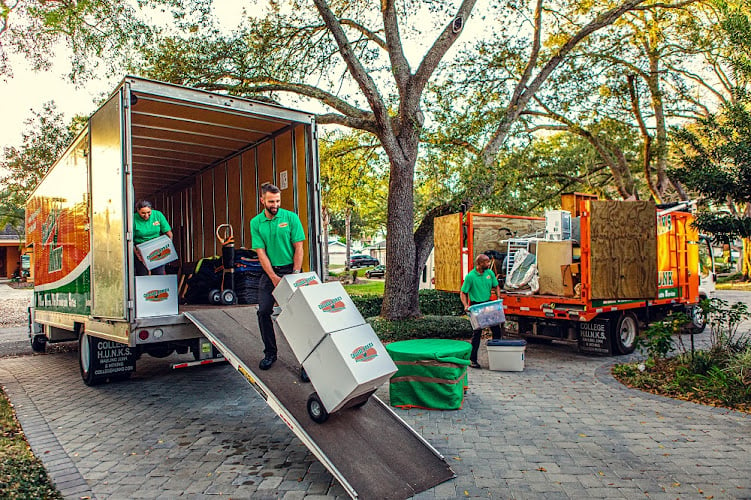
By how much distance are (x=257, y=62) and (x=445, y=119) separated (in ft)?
14.1

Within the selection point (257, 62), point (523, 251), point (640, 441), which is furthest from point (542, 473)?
point (257, 62)

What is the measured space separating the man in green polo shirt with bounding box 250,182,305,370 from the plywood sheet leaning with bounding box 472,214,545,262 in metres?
5.69

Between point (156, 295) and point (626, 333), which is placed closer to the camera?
point (156, 295)

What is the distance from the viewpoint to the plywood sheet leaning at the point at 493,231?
10.6 m

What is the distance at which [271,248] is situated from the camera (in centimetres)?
538

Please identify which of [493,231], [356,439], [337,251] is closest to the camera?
[356,439]

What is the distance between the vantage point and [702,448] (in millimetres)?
4809

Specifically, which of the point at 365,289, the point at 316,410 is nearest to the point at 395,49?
the point at 316,410

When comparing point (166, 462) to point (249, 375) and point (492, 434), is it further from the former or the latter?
point (492, 434)

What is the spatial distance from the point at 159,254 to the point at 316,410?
125 inches

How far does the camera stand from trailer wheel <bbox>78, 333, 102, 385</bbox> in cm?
723

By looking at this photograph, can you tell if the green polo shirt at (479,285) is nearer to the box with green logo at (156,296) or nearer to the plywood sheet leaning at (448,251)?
the plywood sheet leaning at (448,251)

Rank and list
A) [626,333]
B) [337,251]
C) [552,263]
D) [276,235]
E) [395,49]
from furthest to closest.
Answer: [337,251], [395,49], [626,333], [552,263], [276,235]

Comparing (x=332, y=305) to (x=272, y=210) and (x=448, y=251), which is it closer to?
(x=272, y=210)
